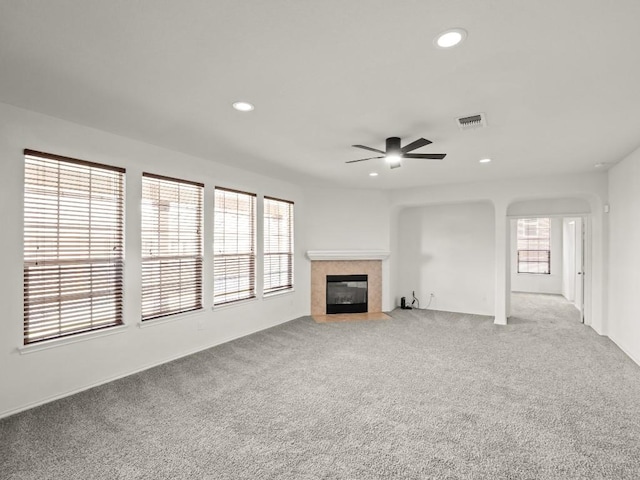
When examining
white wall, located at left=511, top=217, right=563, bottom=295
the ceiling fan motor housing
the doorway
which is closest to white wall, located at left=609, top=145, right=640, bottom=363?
the ceiling fan motor housing

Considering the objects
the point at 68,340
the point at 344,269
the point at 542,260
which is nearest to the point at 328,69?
the point at 68,340

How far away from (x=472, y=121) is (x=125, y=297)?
3.95 m

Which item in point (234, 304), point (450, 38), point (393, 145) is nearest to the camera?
point (450, 38)

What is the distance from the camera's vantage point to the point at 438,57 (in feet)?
6.68

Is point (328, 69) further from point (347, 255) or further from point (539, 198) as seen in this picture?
point (539, 198)

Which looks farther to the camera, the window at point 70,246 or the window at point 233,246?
the window at point 233,246

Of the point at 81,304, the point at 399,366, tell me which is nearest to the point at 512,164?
the point at 399,366

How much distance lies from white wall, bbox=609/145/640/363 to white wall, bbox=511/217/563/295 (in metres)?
4.37

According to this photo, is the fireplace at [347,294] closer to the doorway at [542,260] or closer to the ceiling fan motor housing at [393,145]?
the ceiling fan motor housing at [393,145]

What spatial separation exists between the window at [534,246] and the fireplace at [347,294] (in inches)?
225

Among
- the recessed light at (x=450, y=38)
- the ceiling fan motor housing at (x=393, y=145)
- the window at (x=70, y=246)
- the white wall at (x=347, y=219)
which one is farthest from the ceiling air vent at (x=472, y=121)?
the white wall at (x=347, y=219)

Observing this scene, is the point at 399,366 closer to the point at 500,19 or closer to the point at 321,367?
the point at 321,367

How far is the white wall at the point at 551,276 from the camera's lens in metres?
9.23

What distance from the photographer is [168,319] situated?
407 cm
